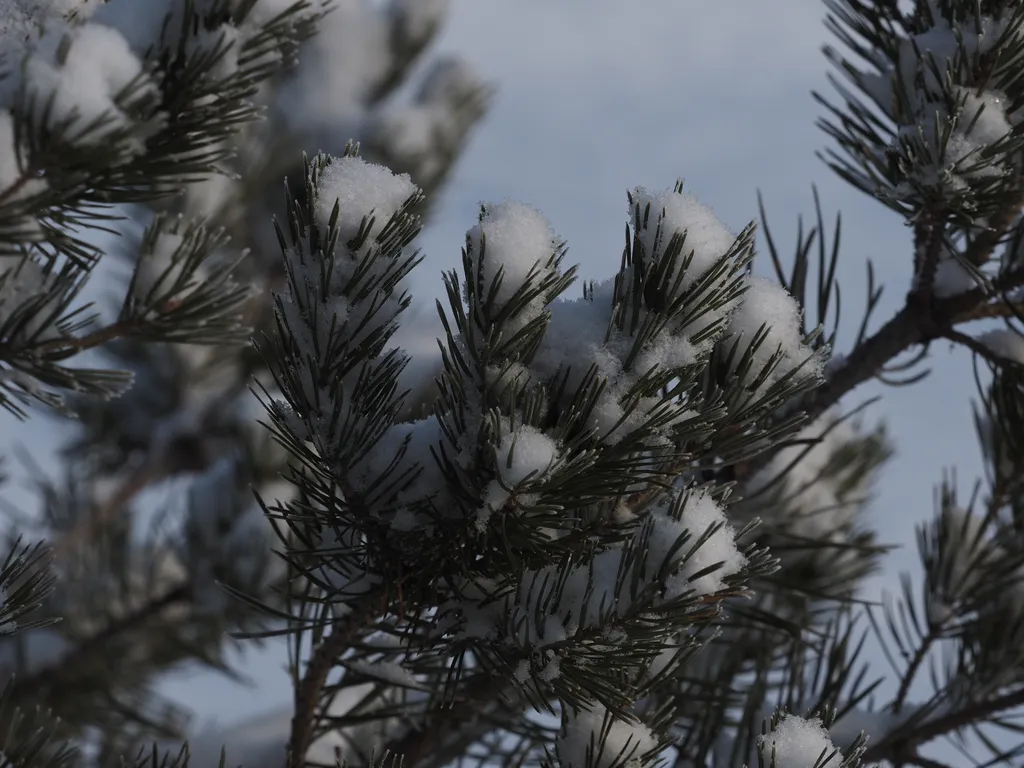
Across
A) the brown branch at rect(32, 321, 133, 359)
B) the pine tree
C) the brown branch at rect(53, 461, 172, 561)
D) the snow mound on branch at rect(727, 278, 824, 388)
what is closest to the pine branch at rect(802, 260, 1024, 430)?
the pine tree

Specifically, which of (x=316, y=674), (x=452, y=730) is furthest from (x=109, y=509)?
(x=316, y=674)

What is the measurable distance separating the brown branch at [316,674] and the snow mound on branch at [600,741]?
8.0 inches

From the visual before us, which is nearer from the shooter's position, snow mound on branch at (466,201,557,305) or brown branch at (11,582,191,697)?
snow mound on branch at (466,201,557,305)

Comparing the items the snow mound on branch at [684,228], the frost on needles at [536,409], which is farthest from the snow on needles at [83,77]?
the snow mound on branch at [684,228]

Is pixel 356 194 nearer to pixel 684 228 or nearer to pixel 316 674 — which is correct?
pixel 684 228

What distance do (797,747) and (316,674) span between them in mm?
463

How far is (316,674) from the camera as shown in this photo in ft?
3.38

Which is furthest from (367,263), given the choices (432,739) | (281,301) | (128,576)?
(128,576)

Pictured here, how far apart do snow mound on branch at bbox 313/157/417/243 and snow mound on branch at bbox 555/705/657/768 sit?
1.49ft

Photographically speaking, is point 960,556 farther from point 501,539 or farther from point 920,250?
point 501,539

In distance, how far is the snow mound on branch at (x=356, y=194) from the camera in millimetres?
802

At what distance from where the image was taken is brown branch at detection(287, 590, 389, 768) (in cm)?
96

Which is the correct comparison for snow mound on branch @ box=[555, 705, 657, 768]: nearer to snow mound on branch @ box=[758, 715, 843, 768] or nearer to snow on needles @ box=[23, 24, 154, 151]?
snow mound on branch @ box=[758, 715, 843, 768]

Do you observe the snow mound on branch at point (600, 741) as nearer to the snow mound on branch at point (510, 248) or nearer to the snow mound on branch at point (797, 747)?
the snow mound on branch at point (797, 747)
